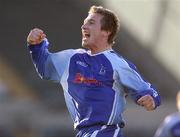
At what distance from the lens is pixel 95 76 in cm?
774

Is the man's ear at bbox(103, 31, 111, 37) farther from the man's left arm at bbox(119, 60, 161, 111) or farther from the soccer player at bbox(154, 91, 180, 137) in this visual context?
the soccer player at bbox(154, 91, 180, 137)

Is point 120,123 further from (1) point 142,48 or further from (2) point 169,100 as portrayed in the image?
(1) point 142,48

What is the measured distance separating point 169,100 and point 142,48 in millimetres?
2756

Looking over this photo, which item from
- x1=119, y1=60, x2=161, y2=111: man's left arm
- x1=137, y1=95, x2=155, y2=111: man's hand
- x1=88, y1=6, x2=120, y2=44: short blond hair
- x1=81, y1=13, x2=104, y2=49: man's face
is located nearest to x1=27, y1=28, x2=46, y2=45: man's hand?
x1=81, y1=13, x2=104, y2=49: man's face

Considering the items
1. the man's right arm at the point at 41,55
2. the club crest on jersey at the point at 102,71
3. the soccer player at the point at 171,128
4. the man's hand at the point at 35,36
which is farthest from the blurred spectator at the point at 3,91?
the club crest on jersey at the point at 102,71

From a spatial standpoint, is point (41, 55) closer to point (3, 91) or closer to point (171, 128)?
point (171, 128)

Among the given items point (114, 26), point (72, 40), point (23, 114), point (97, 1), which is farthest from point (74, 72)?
point (72, 40)

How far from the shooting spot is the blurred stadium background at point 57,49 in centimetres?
2009

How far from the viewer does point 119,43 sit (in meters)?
24.1

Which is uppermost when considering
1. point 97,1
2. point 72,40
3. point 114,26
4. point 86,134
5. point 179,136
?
point 114,26

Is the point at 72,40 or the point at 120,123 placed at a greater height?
the point at 120,123

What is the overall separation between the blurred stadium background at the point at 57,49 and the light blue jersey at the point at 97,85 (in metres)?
10.6

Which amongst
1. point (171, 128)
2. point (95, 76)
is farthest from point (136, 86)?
point (171, 128)

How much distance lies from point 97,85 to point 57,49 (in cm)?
1740
